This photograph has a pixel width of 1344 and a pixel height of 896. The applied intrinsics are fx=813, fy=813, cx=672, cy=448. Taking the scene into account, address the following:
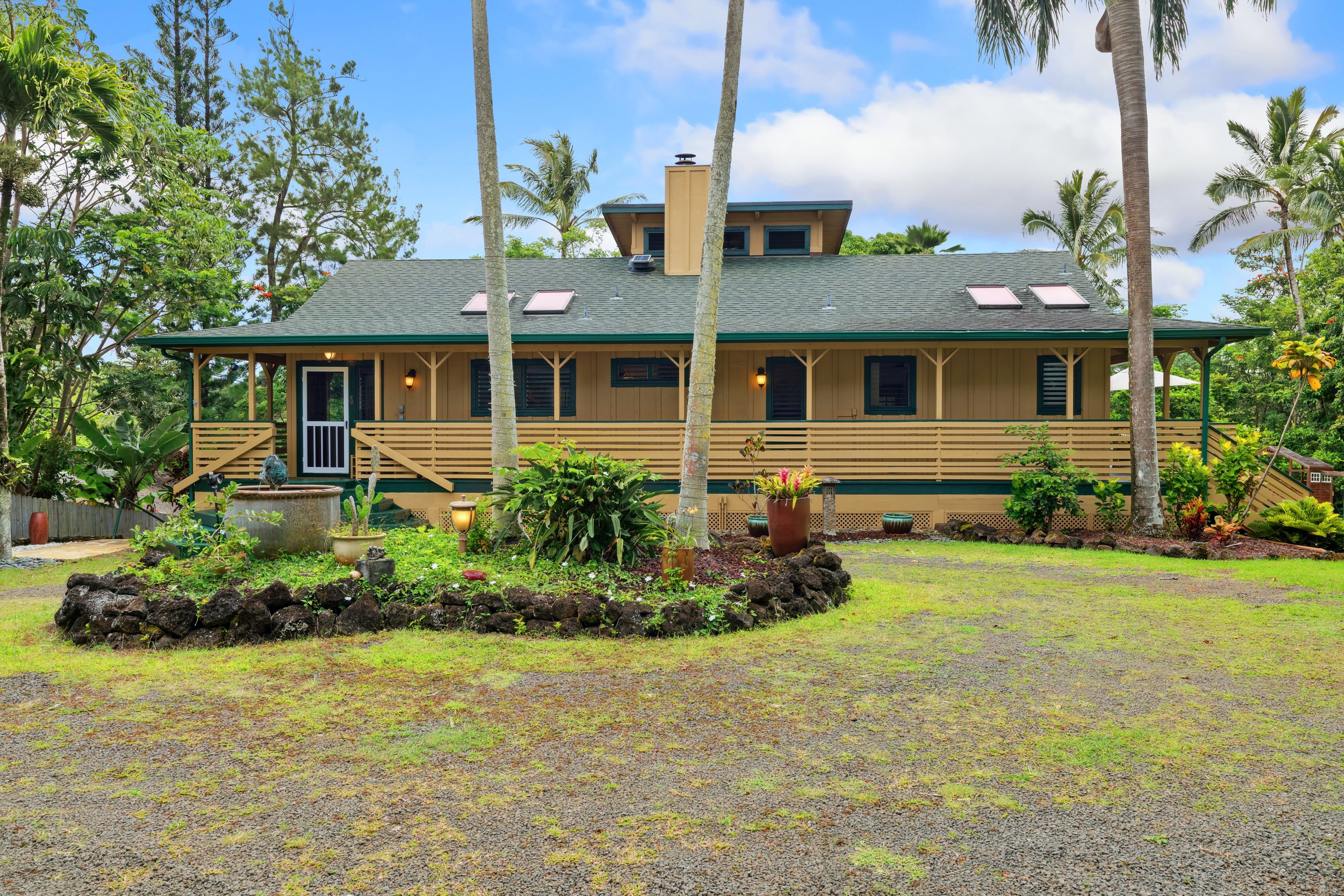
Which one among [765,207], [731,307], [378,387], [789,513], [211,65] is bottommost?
[789,513]

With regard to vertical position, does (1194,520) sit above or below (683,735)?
above

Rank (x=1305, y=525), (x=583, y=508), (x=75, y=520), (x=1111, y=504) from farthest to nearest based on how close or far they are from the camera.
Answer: (x=75, y=520), (x=1111, y=504), (x=1305, y=525), (x=583, y=508)

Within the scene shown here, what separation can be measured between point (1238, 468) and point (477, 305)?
503 inches

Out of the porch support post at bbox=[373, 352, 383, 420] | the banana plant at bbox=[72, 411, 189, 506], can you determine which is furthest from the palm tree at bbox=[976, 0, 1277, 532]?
the banana plant at bbox=[72, 411, 189, 506]

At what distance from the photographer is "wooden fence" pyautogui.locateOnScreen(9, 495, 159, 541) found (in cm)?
1179

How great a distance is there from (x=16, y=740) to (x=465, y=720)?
211 centimetres

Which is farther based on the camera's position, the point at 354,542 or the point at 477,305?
the point at 477,305

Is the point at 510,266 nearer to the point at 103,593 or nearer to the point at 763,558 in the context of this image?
Answer: the point at 763,558

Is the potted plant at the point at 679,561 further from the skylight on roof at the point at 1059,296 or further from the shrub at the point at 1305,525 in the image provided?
the skylight on roof at the point at 1059,296

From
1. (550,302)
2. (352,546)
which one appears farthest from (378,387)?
(352,546)

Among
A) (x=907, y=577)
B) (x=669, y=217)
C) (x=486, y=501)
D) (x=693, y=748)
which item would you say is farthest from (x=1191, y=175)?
(x=693, y=748)

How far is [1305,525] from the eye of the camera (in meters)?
11.0

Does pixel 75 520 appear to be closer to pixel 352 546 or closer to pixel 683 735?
pixel 352 546

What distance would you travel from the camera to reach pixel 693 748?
12.6 ft
